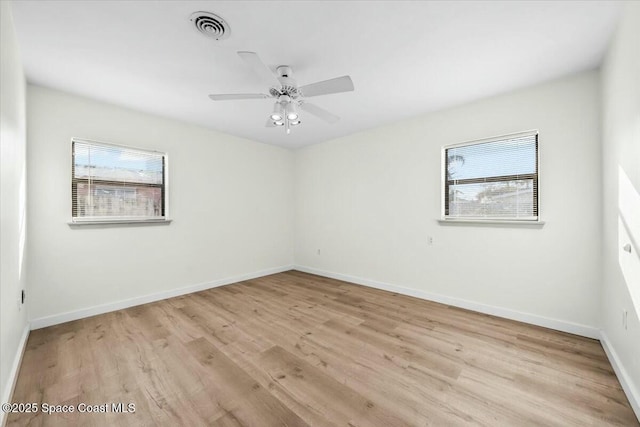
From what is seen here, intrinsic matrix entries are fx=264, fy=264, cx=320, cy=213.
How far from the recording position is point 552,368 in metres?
2.05

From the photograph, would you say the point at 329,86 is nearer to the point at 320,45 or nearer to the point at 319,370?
the point at 320,45

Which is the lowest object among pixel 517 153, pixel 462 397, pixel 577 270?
pixel 462 397

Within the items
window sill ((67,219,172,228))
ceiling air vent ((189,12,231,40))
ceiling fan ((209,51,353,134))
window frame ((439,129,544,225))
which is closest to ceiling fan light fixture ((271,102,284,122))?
ceiling fan ((209,51,353,134))

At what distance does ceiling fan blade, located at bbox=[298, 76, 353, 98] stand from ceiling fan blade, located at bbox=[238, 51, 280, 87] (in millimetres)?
290

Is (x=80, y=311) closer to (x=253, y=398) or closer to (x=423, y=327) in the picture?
(x=253, y=398)

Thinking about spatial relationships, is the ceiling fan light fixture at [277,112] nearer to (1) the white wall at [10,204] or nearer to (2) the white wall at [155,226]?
(1) the white wall at [10,204]

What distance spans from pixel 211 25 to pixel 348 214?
10.8 feet

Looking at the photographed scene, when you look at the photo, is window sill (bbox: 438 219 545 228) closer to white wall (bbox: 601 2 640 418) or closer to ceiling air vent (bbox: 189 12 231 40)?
white wall (bbox: 601 2 640 418)

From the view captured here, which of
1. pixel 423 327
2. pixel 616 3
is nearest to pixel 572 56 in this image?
pixel 616 3

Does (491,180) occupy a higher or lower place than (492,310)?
higher

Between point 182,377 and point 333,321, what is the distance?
5.00 feet

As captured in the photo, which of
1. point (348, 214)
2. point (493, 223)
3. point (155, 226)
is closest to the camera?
point (493, 223)

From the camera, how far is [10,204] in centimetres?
183

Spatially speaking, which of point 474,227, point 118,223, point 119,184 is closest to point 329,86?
point 474,227
